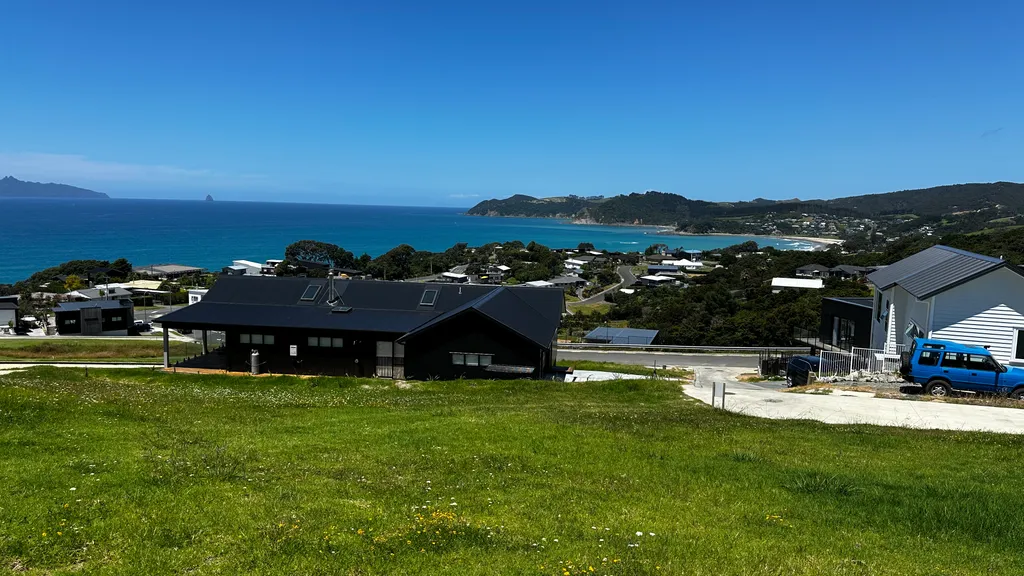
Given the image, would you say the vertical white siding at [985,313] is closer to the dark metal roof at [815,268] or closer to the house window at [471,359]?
the house window at [471,359]

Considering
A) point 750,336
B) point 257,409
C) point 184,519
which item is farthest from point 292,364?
point 750,336

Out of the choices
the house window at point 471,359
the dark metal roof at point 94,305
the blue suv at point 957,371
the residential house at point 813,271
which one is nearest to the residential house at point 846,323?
the blue suv at point 957,371

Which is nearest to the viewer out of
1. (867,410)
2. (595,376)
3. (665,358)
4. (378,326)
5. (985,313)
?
(867,410)

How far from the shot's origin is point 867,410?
18.7 m

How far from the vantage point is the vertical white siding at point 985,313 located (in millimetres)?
22594

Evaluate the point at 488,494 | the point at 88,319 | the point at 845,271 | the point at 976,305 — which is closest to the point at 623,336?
the point at 976,305

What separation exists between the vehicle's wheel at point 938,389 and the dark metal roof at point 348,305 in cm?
1441

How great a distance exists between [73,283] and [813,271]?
4886 inches

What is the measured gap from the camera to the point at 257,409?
Answer: 17078mm

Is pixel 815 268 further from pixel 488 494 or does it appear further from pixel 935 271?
pixel 488 494

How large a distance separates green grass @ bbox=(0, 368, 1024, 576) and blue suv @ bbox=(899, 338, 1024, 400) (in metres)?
6.72

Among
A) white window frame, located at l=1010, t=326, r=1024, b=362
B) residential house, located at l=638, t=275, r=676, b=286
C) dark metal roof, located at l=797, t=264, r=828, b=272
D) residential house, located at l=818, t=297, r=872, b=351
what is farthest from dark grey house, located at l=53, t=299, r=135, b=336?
dark metal roof, located at l=797, t=264, r=828, b=272

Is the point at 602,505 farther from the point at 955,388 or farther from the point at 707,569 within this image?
the point at 955,388

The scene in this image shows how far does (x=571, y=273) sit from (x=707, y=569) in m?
132
